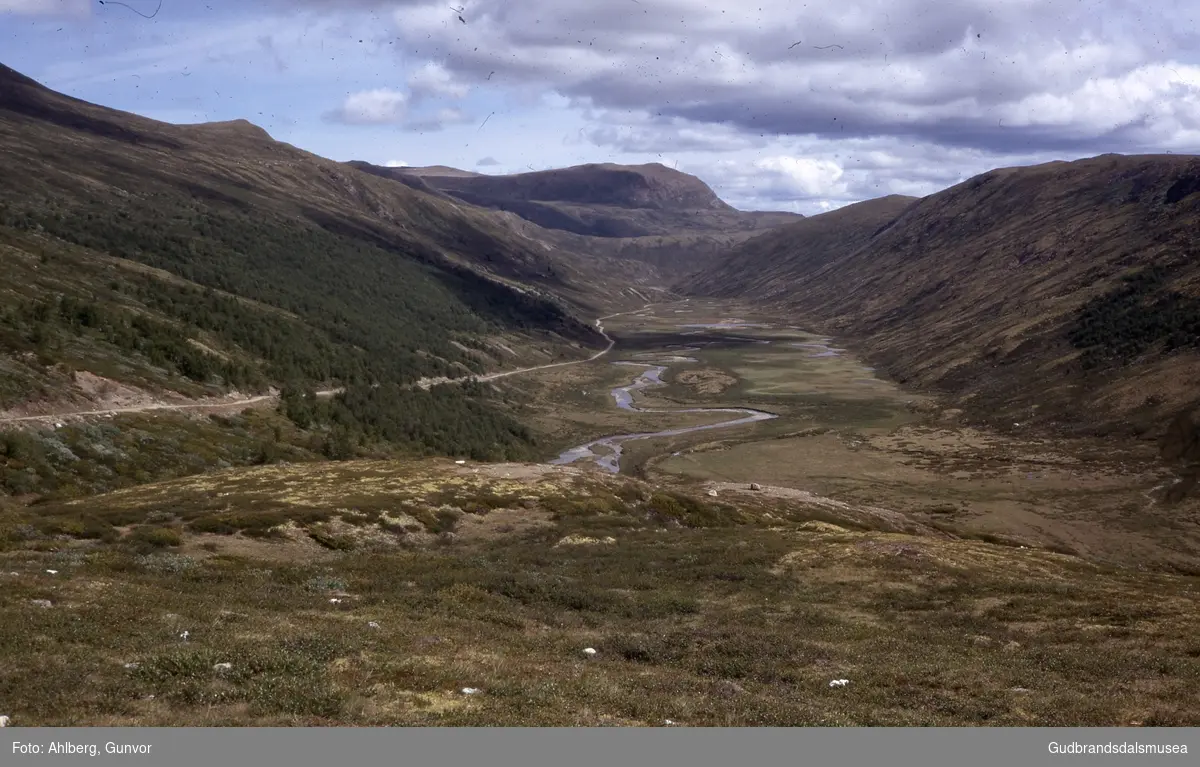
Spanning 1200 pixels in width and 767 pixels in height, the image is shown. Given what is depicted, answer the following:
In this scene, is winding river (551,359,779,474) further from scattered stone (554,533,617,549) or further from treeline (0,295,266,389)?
scattered stone (554,533,617,549)

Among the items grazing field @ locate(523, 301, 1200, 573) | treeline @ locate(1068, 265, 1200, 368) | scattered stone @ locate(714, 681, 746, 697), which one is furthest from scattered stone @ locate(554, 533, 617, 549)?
treeline @ locate(1068, 265, 1200, 368)

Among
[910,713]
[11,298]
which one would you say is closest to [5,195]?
[11,298]

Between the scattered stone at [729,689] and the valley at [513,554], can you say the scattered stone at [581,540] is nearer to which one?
the valley at [513,554]

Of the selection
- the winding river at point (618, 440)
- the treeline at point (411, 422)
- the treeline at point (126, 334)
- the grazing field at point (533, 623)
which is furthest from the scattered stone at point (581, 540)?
the winding river at point (618, 440)

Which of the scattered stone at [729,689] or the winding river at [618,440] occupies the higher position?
the scattered stone at [729,689]

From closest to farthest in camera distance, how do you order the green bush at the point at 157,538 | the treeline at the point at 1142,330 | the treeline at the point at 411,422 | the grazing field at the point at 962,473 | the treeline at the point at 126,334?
1. the green bush at the point at 157,538
2. the grazing field at the point at 962,473
3. the treeline at the point at 126,334
4. the treeline at the point at 411,422
5. the treeline at the point at 1142,330

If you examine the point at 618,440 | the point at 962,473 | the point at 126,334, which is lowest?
the point at 962,473

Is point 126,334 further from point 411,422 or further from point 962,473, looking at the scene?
point 962,473

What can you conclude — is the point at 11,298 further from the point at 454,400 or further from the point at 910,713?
the point at 910,713

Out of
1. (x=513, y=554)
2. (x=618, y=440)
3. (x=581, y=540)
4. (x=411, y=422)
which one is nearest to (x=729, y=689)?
(x=513, y=554)
